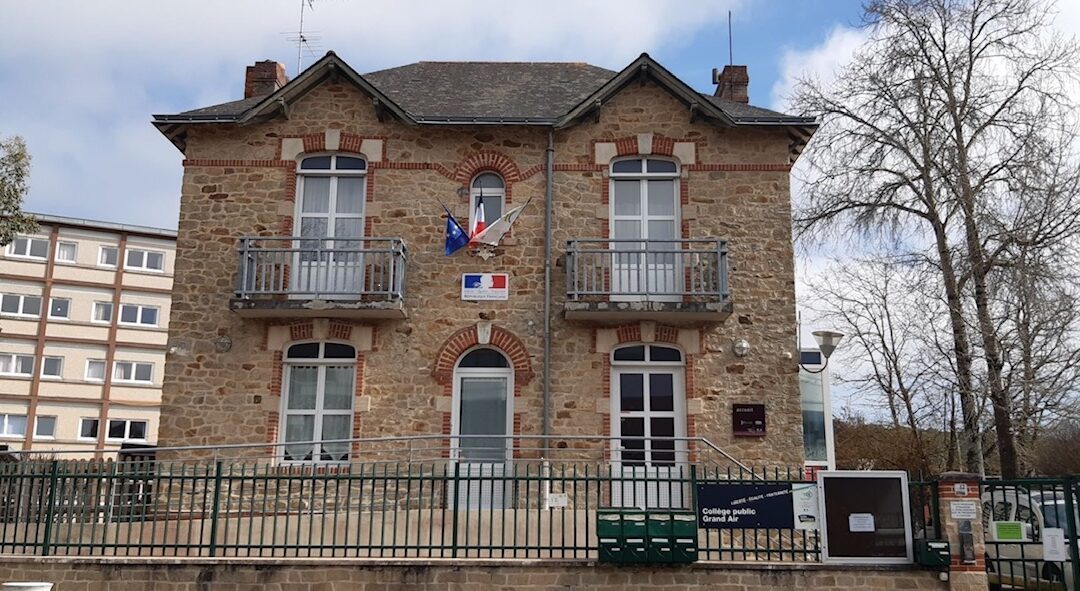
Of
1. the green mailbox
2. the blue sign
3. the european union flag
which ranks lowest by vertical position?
the green mailbox

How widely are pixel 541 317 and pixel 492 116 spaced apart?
324cm

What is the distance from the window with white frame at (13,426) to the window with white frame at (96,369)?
3.17 metres

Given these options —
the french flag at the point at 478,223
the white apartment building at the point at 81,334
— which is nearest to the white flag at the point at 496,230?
the french flag at the point at 478,223

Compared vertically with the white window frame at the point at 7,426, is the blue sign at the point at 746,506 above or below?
below

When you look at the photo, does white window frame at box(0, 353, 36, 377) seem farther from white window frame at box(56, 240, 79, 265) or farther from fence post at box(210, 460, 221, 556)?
fence post at box(210, 460, 221, 556)

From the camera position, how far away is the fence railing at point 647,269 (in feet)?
45.5

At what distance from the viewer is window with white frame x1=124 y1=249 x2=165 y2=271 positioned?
43.3 m

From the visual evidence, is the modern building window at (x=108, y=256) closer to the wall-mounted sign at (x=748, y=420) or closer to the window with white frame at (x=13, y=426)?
the window with white frame at (x=13, y=426)

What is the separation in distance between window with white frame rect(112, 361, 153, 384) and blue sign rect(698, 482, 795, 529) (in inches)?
1469

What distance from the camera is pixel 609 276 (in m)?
14.2

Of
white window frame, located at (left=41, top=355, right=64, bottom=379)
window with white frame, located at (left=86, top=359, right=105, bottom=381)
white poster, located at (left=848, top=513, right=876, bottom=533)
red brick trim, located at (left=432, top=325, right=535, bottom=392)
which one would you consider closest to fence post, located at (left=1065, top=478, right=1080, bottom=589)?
white poster, located at (left=848, top=513, right=876, bottom=533)

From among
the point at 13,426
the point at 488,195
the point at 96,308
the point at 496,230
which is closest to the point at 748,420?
the point at 496,230

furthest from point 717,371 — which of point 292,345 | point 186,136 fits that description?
point 186,136

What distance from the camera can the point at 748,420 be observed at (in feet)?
46.0
